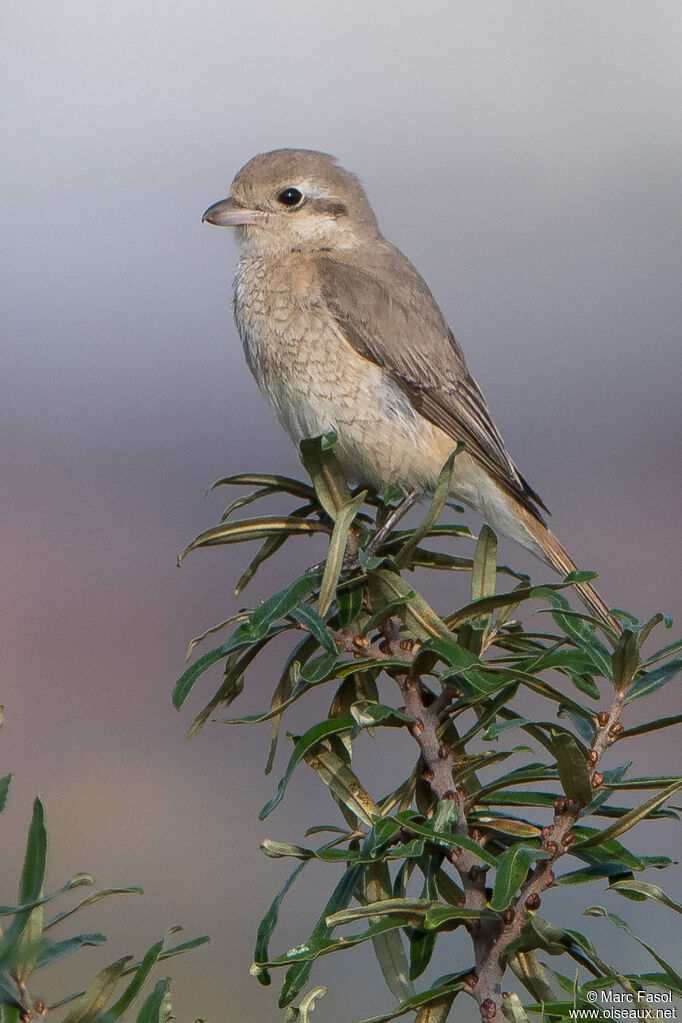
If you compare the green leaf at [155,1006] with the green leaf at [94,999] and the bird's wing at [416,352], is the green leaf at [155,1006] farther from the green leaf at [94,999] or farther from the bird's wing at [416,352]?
the bird's wing at [416,352]

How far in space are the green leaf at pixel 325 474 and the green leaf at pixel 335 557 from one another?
0.18 feet

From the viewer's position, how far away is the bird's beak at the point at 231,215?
2707mm

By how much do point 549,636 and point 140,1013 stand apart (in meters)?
0.50

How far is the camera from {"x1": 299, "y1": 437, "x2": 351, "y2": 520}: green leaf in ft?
3.76

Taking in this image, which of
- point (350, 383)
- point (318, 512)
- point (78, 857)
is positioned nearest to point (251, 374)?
point (350, 383)

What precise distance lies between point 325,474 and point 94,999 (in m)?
0.57

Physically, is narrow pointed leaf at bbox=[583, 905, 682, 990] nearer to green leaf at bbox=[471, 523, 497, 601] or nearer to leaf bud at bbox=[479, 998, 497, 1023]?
leaf bud at bbox=[479, 998, 497, 1023]

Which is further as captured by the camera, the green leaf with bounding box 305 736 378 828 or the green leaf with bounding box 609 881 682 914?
the green leaf with bounding box 305 736 378 828

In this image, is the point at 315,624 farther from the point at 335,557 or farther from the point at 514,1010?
the point at 514,1010

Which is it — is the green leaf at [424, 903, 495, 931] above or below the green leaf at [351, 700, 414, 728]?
below

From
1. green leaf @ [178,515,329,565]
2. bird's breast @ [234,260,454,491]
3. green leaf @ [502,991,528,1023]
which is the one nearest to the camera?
green leaf @ [502,991,528,1023]

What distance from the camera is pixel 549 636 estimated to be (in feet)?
3.44

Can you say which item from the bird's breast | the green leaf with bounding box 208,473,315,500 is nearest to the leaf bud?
the green leaf with bounding box 208,473,315,500

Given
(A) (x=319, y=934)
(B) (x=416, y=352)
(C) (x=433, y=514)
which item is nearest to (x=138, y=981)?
(A) (x=319, y=934)
